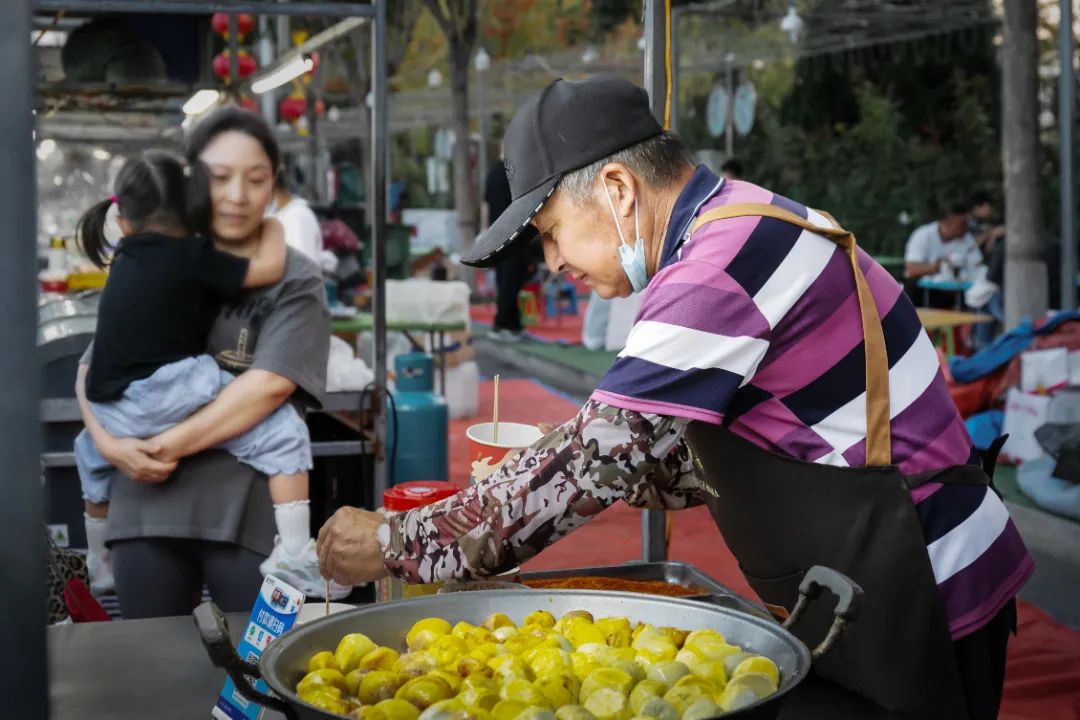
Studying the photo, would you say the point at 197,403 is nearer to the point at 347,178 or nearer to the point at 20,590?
the point at 20,590

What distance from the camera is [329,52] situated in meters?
26.5

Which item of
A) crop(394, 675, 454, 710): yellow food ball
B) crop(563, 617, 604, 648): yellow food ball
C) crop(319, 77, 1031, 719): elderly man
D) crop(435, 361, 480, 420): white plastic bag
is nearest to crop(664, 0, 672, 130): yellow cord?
crop(319, 77, 1031, 719): elderly man

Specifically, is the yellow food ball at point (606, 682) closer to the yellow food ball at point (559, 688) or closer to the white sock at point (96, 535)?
the yellow food ball at point (559, 688)

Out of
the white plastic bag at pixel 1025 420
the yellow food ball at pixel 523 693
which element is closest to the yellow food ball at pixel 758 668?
Result: the yellow food ball at pixel 523 693

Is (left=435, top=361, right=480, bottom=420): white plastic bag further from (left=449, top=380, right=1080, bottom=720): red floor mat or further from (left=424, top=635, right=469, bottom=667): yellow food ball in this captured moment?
(left=424, top=635, right=469, bottom=667): yellow food ball

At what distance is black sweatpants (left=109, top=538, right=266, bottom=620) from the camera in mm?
3193

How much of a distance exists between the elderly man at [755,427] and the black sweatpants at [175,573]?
1397 mm

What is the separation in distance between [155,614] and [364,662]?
179 cm

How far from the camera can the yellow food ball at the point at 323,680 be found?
58.2 inches

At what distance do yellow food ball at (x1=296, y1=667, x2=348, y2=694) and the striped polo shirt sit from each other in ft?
1.74

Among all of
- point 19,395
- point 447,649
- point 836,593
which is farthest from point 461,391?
point 19,395

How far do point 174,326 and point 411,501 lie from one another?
1419 mm

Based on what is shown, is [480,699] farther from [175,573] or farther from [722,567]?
[722,567]

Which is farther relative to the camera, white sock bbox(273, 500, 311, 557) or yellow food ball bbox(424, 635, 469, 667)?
white sock bbox(273, 500, 311, 557)
